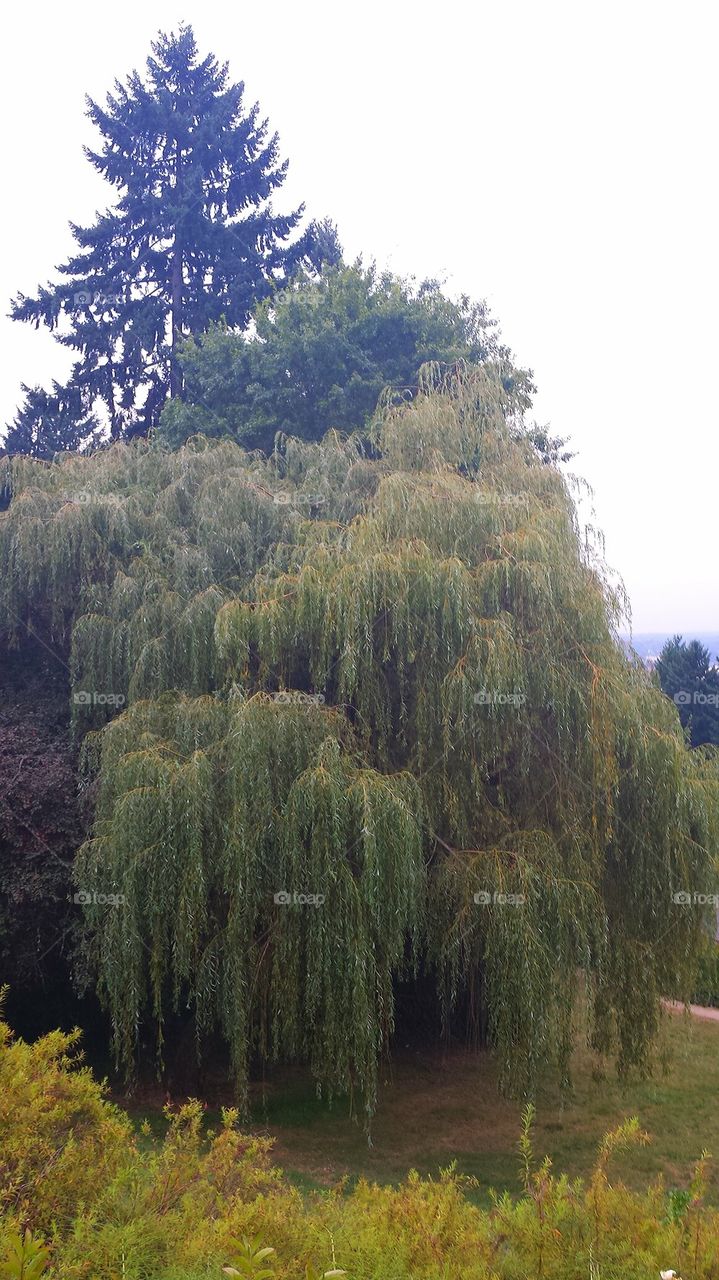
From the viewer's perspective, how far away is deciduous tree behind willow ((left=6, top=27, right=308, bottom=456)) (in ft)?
75.0

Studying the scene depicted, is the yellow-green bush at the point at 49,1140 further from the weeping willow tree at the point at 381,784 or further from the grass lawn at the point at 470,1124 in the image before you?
the grass lawn at the point at 470,1124

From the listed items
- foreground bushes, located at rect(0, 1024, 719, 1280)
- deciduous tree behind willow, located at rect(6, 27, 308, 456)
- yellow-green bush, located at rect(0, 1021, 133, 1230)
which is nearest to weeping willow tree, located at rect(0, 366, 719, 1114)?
yellow-green bush, located at rect(0, 1021, 133, 1230)

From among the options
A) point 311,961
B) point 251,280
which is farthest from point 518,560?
point 251,280

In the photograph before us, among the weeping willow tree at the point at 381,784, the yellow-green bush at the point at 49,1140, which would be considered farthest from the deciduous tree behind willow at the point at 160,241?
the yellow-green bush at the point at 49,1140

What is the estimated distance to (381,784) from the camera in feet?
24.0

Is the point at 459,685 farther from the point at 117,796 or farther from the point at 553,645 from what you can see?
the point at 117,796

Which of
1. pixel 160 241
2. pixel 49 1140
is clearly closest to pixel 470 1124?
pixel 49 1140

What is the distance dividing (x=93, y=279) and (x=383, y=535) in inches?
726

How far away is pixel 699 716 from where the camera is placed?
32250 mm

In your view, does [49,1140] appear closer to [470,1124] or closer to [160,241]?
[470,1124]

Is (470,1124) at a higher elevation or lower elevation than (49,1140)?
lower

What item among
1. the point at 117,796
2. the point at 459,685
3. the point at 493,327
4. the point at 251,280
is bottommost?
the point at 117,796

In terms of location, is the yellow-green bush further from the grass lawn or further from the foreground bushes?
the grass lawn

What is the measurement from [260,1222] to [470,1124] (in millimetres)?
6405
